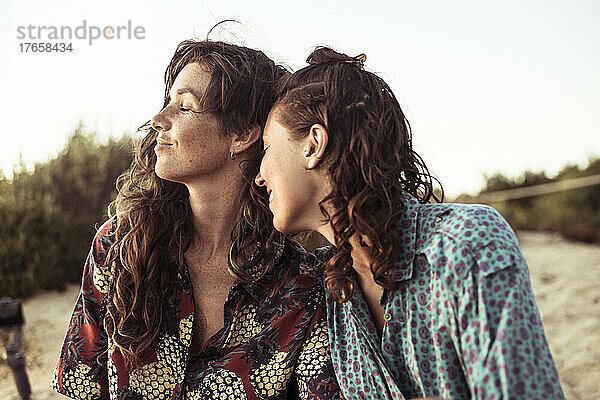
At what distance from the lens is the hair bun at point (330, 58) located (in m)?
1.91

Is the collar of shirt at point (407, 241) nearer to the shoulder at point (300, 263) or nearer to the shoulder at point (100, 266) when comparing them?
the shoulder at point (300, 263)

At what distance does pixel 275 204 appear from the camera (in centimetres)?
187

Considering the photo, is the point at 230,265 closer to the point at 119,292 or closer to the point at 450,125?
the point at 119,292

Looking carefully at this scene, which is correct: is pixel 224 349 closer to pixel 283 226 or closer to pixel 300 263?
pixel 300 263

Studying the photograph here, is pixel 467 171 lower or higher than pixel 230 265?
lower

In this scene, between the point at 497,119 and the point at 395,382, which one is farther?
the point at 497,119

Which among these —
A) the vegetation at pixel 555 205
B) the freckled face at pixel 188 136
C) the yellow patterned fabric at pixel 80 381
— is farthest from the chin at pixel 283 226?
the vegetation at pixel 555 205

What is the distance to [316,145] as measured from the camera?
5.89 ft

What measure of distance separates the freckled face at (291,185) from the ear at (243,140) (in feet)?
1.02

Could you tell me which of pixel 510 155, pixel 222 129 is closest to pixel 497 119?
pixel 510 155

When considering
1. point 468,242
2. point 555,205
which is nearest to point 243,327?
point 468,242

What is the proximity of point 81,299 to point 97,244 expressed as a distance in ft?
0.64

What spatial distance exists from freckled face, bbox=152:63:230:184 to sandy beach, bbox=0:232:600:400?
3295mm

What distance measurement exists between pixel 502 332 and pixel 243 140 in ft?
3.74
